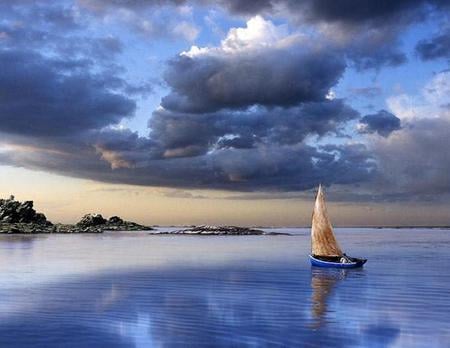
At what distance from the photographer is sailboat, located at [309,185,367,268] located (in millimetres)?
77500

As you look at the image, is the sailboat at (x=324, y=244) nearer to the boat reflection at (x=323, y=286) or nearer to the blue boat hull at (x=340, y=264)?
the blue boat hull at (x=340, y=264)

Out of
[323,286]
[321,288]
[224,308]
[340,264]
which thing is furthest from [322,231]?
[224,308]

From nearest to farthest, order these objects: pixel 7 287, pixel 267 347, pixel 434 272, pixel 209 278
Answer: pixel 267 347
pixel 7 287
pixel 209 278
pixel 434 272

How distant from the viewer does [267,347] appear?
28531mm

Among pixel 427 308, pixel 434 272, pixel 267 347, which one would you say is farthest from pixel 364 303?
pixel 434 272

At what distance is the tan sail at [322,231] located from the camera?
257 ft

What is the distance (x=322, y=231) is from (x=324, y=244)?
2.68 m

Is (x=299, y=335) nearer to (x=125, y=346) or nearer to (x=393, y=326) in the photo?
(x=393, y=326)

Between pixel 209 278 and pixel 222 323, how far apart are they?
3211 centimetres

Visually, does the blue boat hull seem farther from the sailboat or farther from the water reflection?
the water reflection

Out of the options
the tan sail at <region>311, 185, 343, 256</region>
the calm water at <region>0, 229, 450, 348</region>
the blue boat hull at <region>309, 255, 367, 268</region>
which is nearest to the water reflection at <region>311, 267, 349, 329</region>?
the calm water at <region>0, 229, 450, 348</region>

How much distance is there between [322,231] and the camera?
7975 centimetres

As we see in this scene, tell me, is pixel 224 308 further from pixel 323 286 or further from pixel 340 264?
pixel 340 264

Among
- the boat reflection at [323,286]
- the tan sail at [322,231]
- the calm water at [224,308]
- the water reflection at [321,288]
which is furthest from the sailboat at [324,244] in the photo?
the calm water at [224,308]
